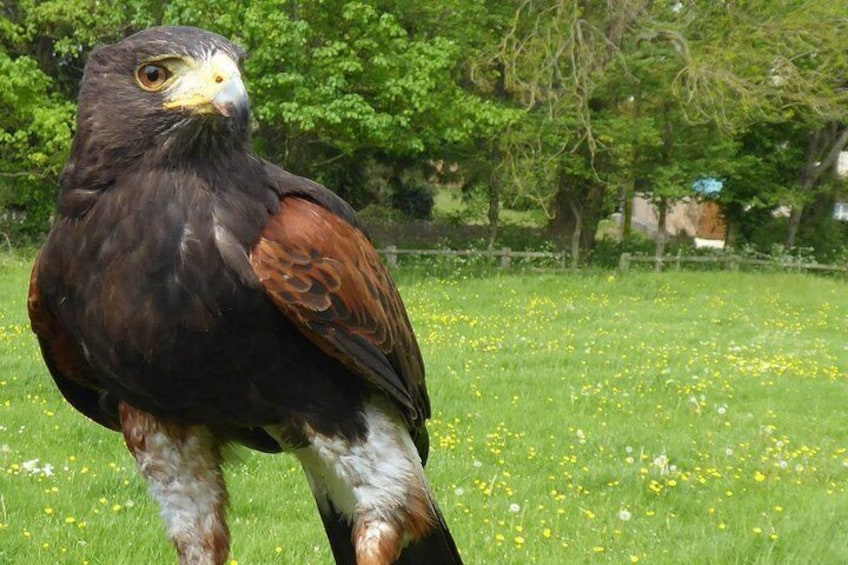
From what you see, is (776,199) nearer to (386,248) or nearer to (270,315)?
(386,248)

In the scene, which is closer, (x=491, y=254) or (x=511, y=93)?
(x=491, y=254)

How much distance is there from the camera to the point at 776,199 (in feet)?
79.5

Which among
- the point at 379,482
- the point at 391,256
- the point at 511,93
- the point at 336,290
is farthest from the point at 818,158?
the point at 336,290

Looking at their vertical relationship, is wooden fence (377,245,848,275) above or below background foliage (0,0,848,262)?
below

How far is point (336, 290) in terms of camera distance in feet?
7.79

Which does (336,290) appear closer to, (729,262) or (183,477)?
(183,477)

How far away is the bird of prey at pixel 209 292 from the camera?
2.13 m

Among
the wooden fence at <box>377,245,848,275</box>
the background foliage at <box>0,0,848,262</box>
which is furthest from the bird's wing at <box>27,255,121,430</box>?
the wooden fence at <box>377,245,848,275</box>

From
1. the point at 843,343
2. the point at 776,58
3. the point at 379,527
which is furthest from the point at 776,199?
the point at 379,527

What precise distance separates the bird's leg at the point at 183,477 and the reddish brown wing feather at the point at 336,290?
628 mm

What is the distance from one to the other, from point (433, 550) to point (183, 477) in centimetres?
87

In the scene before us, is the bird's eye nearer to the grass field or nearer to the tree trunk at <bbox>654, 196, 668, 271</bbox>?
the grass field

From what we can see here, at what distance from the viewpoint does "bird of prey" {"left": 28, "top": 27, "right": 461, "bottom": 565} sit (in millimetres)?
2135

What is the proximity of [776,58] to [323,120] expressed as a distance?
35.6 ft
